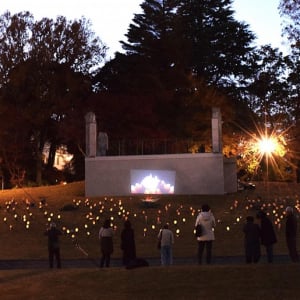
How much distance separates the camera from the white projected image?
33.0 meters

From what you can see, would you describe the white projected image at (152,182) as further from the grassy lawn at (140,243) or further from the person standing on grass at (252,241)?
the person standing on grass at (252,241)

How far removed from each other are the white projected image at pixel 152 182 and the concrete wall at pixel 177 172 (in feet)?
0.97

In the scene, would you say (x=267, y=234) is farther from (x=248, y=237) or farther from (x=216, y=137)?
(x=216, y=137)

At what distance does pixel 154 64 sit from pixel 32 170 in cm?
1231

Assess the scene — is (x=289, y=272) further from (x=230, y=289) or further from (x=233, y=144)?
(x=233, y=144)

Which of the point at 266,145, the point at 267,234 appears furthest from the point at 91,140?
the point at 267,234

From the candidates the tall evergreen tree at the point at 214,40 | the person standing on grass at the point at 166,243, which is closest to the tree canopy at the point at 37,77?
the tall evergreen tree at the point at 214,40

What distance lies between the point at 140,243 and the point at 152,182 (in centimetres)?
898

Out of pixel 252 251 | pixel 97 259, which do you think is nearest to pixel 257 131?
pixel 97 259

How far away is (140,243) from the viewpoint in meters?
24.5

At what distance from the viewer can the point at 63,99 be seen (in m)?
46.9

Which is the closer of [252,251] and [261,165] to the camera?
[252,251]

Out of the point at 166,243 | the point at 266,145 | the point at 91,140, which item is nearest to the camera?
the point at 166,243

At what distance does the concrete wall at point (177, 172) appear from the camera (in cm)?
3281
